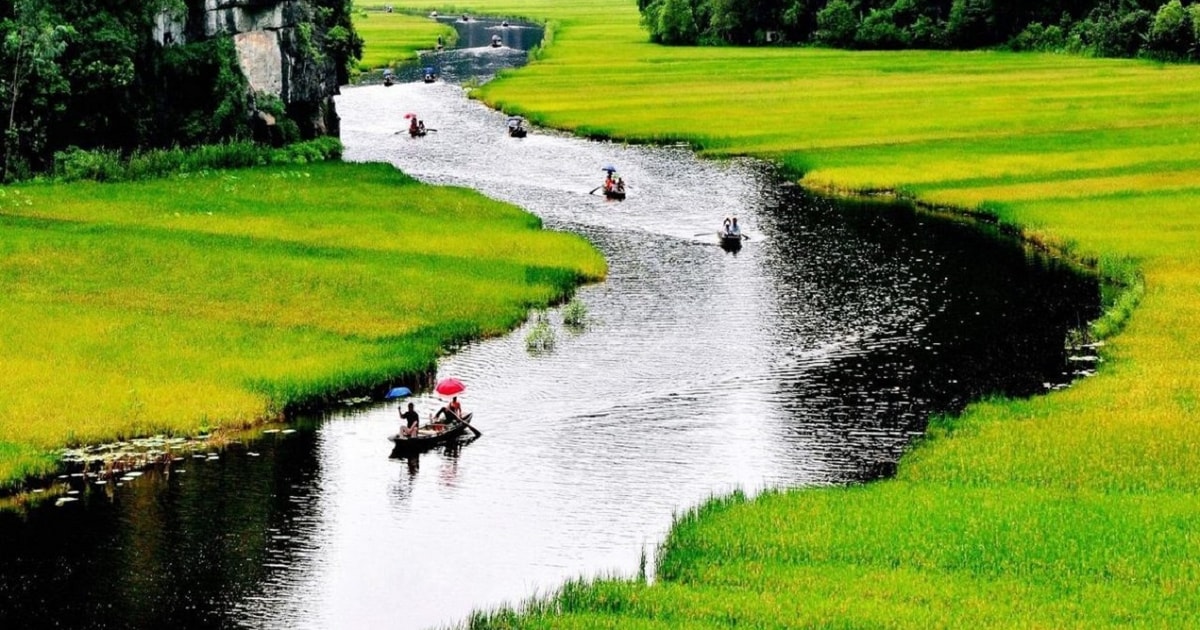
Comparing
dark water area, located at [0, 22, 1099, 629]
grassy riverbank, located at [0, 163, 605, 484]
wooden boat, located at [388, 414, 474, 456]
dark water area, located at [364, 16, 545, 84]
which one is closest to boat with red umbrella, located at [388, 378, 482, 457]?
wooden boat, located at [388, 414, 474, 456]

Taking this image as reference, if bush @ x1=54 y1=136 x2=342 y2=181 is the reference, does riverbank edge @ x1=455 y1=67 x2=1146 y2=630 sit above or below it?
below

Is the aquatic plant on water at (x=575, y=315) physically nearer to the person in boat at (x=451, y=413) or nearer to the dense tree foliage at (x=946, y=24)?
the person in boat at (x=451, y=413)

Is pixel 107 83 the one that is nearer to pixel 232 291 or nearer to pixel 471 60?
pixel 232 291

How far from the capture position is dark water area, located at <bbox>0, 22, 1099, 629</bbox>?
1035 inches

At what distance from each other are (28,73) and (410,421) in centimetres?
3989

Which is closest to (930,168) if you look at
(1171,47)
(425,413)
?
(425,413)

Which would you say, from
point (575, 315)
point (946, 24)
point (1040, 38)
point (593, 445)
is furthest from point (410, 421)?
point (946, 24)

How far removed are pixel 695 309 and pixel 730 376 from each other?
763 cm

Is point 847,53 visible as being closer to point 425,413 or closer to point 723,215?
point 723,215

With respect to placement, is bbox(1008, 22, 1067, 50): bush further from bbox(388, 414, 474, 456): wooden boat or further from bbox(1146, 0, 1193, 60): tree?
bbox(388, 414, 474, 456): wooden boat

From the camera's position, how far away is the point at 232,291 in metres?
46.6

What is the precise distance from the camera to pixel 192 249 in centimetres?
5191

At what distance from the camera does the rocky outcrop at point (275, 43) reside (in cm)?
7550

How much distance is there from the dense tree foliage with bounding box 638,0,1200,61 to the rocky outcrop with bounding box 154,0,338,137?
225 feet
